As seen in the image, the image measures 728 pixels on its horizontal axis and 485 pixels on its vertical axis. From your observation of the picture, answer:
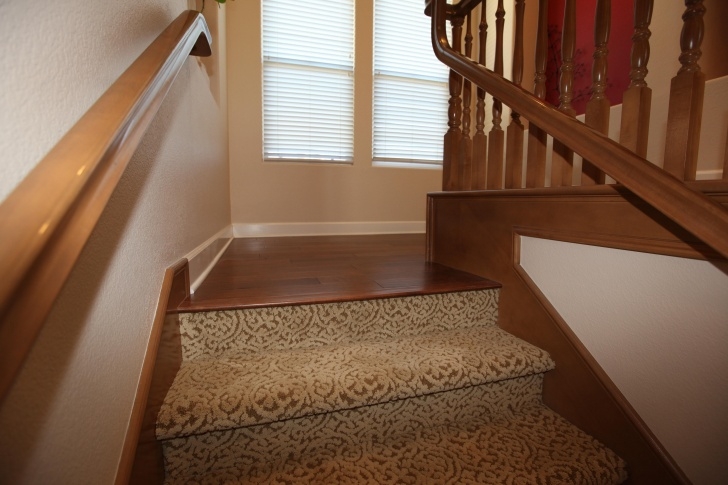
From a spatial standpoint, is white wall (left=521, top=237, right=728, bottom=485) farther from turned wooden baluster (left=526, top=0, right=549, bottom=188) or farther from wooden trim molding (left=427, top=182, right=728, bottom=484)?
turned wooden baluster (left=526, top=0, right=549, bottom=188)

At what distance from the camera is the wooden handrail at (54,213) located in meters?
0.28

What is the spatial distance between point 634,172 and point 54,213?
3.13 ft

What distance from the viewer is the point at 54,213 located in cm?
32

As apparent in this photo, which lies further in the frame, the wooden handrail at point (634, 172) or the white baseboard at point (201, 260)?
the white baseboard at point (201, 260)

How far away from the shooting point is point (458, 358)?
1021 mm

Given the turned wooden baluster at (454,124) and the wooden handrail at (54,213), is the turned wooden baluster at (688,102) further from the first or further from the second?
the wooden handrail at (54,213)

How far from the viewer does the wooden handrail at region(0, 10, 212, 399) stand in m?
0.28

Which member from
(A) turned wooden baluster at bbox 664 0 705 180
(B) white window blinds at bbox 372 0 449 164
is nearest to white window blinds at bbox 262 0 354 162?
(B) white window blinds at bbox 372 0 449 164

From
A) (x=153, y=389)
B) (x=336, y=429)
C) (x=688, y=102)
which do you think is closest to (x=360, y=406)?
(x=336, y=429)

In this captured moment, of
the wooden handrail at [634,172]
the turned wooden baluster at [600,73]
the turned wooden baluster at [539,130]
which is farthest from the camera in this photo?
the turned wooden baluster at [539,130]

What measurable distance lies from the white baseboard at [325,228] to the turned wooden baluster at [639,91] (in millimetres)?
2431

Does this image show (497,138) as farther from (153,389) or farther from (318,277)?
(153,389)

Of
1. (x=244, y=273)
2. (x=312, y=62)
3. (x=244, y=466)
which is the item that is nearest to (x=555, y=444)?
(x=244, y=466)

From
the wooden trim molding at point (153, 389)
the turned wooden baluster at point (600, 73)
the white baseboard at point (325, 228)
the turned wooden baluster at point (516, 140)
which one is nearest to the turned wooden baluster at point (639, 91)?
the turned wooden baluster at point (600, 73)
